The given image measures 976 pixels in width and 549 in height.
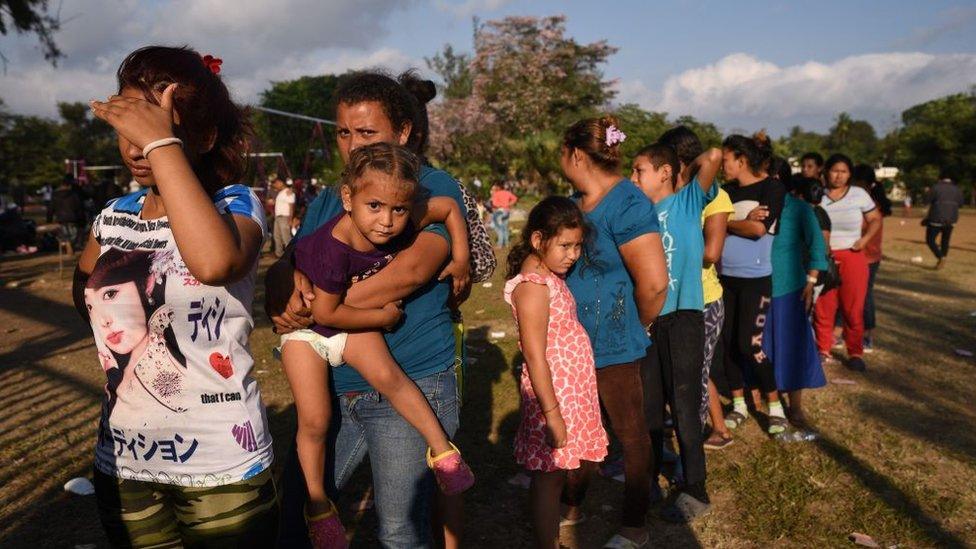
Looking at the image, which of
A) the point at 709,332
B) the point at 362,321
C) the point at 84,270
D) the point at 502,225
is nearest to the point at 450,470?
the point at 362,321

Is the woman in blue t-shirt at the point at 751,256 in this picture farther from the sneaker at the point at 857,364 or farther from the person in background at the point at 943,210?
the person in background at the point at 943,210

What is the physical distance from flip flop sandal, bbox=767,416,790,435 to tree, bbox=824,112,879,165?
4892 centimetres

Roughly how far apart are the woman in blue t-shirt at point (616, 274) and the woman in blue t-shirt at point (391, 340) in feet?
3.29

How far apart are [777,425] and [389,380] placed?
12.5ft

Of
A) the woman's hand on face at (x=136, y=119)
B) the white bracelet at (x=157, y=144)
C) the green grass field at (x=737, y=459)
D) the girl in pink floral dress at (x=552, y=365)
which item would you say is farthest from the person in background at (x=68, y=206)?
→ the white bracelet at (x=157, y=144)

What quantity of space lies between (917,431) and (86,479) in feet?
19.0

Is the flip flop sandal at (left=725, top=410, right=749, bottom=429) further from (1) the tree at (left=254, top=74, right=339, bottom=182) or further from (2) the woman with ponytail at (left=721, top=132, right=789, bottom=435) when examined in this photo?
(1) the tree at (left=254, top=74, right=339, bottom=182)

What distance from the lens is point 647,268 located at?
120 inches

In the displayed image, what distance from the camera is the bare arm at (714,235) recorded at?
4027 millimetres

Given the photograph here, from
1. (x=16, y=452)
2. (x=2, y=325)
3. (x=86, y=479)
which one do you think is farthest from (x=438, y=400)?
(x=2, y=325)

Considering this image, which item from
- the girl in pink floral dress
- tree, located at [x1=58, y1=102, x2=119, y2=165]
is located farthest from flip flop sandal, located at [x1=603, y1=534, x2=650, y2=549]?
tree, located at [x1=58, y1=102, x2=119, y2=165]

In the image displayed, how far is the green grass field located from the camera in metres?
3.59

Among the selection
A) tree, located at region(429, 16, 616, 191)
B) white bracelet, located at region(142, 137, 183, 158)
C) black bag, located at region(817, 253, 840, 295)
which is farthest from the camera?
tree, located at region(429, 16, 616, 191)

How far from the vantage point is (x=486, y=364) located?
21.8 feet
